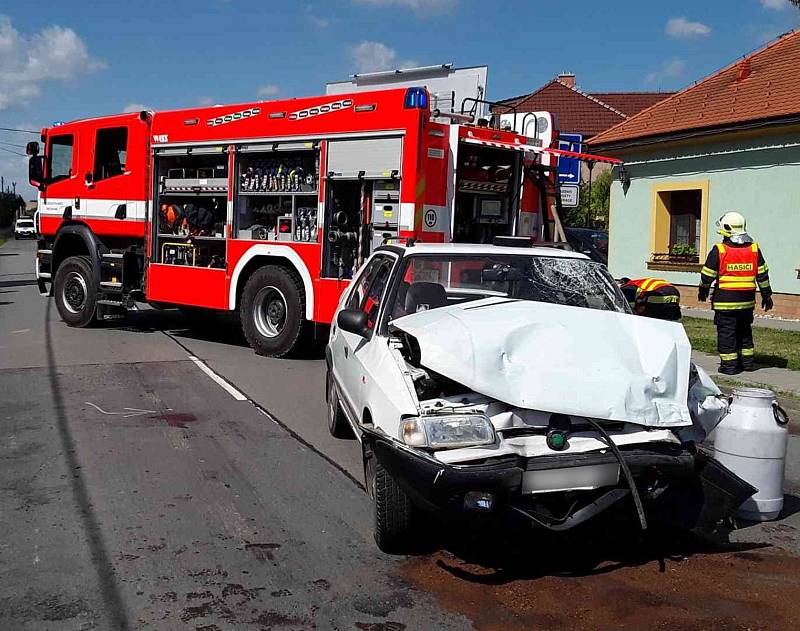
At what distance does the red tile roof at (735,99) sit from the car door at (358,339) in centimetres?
1080

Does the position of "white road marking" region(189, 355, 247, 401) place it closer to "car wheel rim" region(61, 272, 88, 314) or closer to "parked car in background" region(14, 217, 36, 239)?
"car wheel rim" region(61, 272, 88, 314)

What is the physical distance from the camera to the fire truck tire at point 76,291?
13.3 meters

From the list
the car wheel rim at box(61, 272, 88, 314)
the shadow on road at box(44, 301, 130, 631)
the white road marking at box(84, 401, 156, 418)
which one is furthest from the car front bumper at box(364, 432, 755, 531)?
the car wheel rim at box(61, 272, 88, 314)

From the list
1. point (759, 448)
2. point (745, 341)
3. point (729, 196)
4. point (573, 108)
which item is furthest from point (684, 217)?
point (573, 108)

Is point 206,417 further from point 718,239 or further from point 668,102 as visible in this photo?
point 668,102

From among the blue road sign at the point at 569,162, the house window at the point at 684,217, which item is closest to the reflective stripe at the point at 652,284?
the blue road sign at the point at 569,162

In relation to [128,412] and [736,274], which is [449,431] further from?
[736,274]

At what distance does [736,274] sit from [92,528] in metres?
7.73

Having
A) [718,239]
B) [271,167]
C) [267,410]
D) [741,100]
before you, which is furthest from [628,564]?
[741,100]

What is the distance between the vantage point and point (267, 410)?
8.23 meters

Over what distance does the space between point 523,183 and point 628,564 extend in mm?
6973

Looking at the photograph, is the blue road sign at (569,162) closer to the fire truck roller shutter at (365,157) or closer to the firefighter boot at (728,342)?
the fire truck roller shutter at (365,157)

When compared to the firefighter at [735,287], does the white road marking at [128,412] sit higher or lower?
lower

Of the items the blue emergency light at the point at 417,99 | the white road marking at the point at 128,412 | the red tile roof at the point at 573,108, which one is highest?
the red tile roof at the point at 573,108
